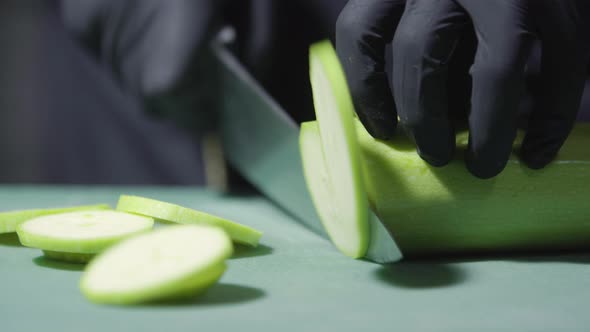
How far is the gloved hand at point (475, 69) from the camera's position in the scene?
1229mm

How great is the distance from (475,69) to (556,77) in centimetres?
22

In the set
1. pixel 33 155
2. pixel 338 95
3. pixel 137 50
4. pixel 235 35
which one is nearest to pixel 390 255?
pixel 338 95

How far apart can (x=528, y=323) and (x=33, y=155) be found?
3.02 metres

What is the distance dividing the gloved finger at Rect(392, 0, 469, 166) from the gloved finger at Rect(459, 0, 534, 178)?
0.05 meters

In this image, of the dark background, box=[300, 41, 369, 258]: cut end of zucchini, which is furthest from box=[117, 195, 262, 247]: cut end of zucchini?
the dark background

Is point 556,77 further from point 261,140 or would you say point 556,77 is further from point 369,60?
point 261,140

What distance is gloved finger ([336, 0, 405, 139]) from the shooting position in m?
1.33

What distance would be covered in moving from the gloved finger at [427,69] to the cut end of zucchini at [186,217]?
0.45 metres

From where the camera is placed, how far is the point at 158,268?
0.99 m

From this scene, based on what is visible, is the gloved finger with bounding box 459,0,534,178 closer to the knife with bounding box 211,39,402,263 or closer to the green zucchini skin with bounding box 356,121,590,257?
the green zucchini skin with bounding box 356,121,590,257

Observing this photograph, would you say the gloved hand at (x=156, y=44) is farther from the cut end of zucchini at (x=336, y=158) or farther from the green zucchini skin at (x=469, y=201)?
the green zucchini skin at (x=469, y=201)

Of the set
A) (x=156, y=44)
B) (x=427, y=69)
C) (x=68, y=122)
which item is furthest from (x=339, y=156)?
(x=68, y=122)

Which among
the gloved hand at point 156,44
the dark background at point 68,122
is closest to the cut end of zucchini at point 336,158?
the gloved hand at point 156,44

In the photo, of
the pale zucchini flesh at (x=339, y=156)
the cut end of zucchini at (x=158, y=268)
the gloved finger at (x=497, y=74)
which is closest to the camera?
the cut end of zucchini at (x=158, y=268)
